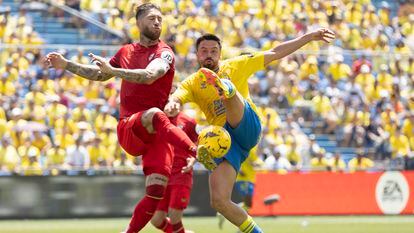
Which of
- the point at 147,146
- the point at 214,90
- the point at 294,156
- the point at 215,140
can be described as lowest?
the point at 294,156

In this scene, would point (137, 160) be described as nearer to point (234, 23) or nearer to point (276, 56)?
point (234, 23)

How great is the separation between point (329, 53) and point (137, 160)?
738 centimetres

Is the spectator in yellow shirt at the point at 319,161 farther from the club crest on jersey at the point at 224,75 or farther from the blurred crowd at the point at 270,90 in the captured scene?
the club crest on jersey at the point at 224,75

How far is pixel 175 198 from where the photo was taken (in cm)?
1324

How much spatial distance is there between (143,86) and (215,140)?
1.44m

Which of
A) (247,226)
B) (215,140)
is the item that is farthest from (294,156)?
(215,140)

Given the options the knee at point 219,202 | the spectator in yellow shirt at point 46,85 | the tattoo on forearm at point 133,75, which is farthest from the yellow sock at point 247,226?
the spectator in yellow shirt at point 46,85

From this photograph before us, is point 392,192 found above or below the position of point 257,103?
below

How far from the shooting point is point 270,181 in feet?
72.9

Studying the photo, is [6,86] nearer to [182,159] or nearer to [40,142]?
[40,142]

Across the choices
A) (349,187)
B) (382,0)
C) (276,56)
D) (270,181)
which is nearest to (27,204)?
(270,181)

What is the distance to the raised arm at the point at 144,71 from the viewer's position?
10492 millimetres

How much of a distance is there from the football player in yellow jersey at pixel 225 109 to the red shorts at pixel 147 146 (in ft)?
1.99

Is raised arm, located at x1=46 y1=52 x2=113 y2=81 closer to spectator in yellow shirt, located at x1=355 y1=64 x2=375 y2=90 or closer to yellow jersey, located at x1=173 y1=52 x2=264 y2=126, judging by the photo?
yellow jersey, located at x1=173 y1=52 x2=264 y2=126
